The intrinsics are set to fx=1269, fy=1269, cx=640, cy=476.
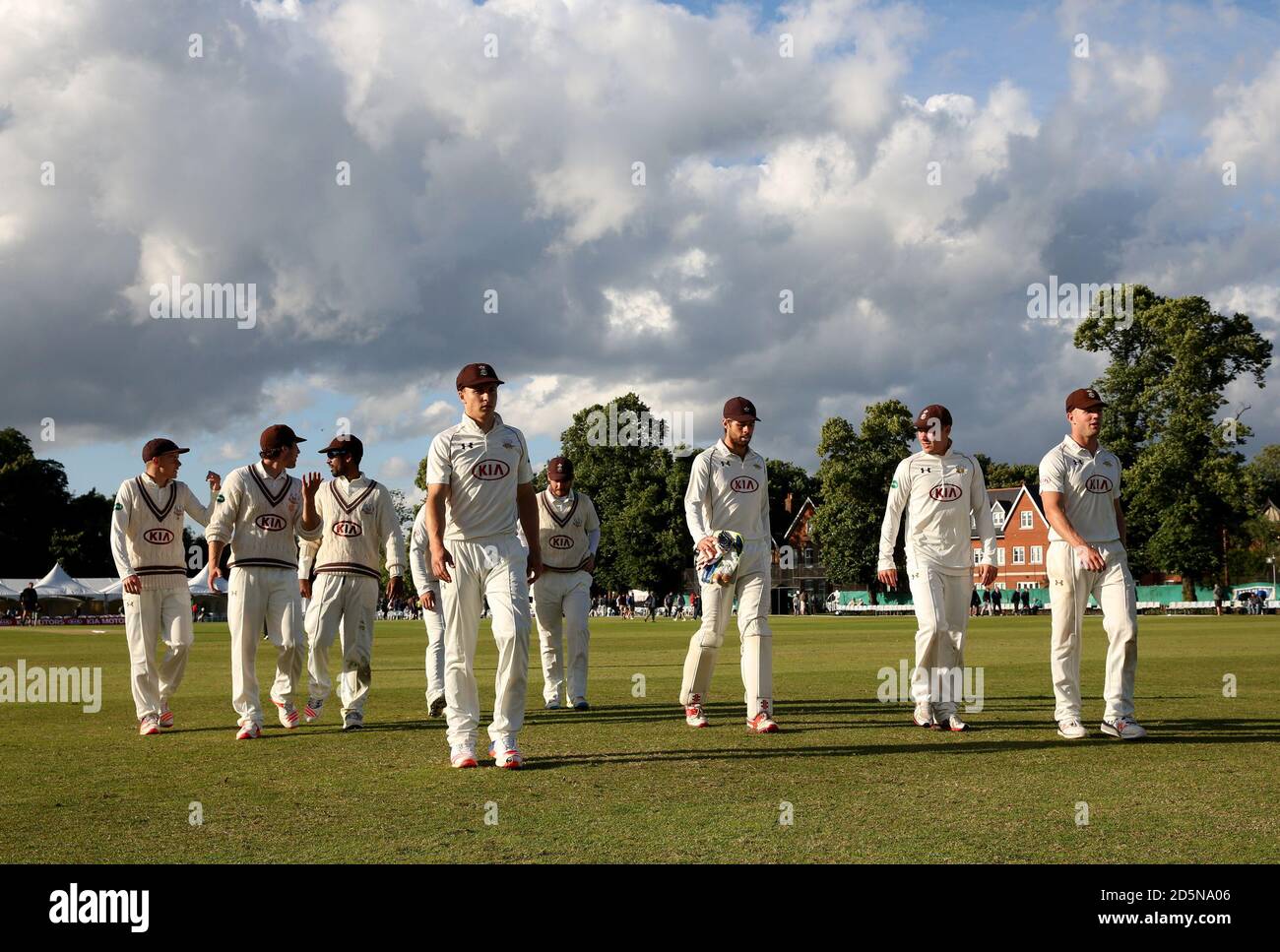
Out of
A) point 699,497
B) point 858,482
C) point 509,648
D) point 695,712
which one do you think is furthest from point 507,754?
point 858,482

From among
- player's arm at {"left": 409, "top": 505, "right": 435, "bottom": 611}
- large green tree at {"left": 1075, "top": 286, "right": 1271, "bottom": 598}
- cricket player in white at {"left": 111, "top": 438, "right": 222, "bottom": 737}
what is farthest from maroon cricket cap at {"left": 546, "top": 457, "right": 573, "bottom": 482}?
large green tree at {"left": 1075, "top": 286, "right": 1271, "bottom": 598}

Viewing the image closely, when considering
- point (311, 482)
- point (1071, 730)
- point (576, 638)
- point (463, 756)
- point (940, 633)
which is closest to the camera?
point (463, 756)

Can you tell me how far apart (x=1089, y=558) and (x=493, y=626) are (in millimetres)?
4860

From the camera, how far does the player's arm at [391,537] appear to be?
1180cm

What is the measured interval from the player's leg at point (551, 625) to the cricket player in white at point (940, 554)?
170 inches

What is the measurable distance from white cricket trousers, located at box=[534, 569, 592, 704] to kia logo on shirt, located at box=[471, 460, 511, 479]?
5162 millimetres

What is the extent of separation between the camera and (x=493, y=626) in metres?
8.85

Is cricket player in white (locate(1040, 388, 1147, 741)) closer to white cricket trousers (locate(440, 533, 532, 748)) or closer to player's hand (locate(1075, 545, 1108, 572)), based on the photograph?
player's hand (locate(1075, 545, 1108, 572))

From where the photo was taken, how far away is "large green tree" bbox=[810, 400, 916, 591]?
8988 cm

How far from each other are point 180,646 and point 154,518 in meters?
1.21

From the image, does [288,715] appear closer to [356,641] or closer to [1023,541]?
[356,641]

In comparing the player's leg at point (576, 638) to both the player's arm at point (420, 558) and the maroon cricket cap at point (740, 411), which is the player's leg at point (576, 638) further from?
the maroon cricket cap at point (740, 411)

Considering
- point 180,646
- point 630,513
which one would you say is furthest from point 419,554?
point 630,513

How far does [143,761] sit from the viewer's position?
945 cm
